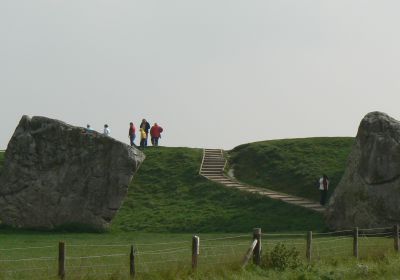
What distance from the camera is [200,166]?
52906 millimetres

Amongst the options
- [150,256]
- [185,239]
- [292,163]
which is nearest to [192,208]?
[185,239]

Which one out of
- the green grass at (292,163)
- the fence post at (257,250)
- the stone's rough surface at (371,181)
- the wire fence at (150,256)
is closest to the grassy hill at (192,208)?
the stone's rough surface at (371,181)

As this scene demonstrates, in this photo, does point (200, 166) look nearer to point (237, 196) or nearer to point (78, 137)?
point (237, 196)

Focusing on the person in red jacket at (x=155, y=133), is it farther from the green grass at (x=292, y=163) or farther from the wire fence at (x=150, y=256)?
the wire fence at (x=150, y=256)

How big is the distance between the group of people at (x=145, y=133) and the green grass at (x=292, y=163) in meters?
6.38

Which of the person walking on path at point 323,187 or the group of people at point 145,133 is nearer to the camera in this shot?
the person walking on path at point 323,187

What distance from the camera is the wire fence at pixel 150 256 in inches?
734

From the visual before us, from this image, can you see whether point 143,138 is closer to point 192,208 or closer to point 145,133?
point 145,133

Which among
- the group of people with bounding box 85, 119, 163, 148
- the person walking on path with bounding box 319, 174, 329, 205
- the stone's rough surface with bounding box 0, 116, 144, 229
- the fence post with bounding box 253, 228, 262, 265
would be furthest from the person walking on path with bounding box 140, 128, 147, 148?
the fence post with bounding box 253, 228, 262, 265

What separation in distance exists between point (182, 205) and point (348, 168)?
11091mm

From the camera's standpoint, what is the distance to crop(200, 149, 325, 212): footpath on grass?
44.0 m

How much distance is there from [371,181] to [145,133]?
24.7 meters

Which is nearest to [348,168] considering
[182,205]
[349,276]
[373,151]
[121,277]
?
[373,151]

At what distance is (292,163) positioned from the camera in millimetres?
51625
